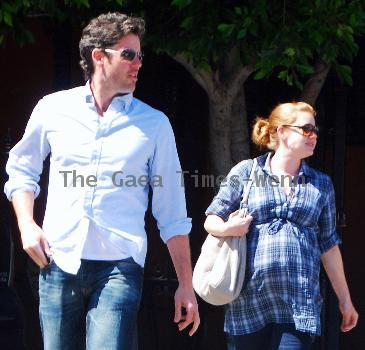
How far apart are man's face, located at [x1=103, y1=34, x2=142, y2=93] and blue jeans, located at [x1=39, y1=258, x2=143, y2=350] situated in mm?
660

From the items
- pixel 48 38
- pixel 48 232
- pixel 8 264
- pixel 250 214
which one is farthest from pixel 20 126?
pixel 48 232

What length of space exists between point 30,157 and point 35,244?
0.41 meters

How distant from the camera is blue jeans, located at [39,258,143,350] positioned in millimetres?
3146

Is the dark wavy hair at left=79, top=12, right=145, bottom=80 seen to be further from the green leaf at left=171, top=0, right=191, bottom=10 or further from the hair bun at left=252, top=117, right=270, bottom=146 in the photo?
the hair bun at left=252, top=117, right=270, bottom=146

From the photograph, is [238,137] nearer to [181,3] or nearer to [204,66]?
[204,66]

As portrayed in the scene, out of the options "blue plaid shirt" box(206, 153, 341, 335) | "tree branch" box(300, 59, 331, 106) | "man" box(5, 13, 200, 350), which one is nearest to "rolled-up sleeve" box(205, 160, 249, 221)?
"blue plaid shirt" box(206, 153, 341, 335)

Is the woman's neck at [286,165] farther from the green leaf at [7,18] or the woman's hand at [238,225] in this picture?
the green leaf at [7,18]

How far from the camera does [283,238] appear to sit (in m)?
3.94

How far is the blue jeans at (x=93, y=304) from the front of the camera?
3146 millimetres

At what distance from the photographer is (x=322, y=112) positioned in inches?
220

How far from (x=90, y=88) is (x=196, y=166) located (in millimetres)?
2582

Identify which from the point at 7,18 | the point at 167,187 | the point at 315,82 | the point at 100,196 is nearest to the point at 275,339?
the point at 167,187

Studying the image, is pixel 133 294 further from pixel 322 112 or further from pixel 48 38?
pixel 48 38

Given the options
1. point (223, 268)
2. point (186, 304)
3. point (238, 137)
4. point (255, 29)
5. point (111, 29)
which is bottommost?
point (186, 304)
